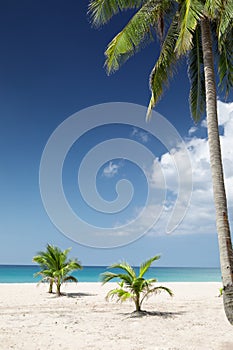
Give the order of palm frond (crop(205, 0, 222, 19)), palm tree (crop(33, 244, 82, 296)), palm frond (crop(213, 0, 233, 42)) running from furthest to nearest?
palm tree (crop(33, 244, 82, 296)), palm frond (crop(213, 0, 233, 42)), palm frond (crop(205, 0, 222, 19))

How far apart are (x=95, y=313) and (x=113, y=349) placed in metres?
4.36

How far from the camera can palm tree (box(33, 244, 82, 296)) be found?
16047 millimetres

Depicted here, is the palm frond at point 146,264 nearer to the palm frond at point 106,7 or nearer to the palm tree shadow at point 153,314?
the palm tree shadow at point 153,314

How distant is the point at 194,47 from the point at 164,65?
4.05ft

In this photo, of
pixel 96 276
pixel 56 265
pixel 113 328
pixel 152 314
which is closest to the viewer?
pixel 113 328

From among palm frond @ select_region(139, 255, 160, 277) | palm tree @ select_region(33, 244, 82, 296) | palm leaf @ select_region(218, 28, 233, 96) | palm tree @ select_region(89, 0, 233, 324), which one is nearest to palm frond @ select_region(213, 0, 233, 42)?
palm tree @ select_region(89, 0, 233, 324)

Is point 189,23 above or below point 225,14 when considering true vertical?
below

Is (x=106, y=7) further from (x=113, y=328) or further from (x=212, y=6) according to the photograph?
(x=113, y=328)

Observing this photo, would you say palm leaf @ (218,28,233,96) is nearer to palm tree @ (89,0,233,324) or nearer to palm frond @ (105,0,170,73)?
palm tree @ (89,0,233,324)

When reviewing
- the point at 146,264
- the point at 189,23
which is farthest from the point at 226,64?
the point at 146,264

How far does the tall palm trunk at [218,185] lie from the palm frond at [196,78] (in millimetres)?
1571

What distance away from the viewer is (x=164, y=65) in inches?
404

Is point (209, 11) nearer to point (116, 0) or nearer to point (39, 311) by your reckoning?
point (116, 0)

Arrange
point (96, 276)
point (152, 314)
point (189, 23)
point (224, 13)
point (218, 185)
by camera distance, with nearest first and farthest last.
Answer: point (218, 185) → point (189, 23) → point (224, 13) → point (152, 314) → point (96, 276)
